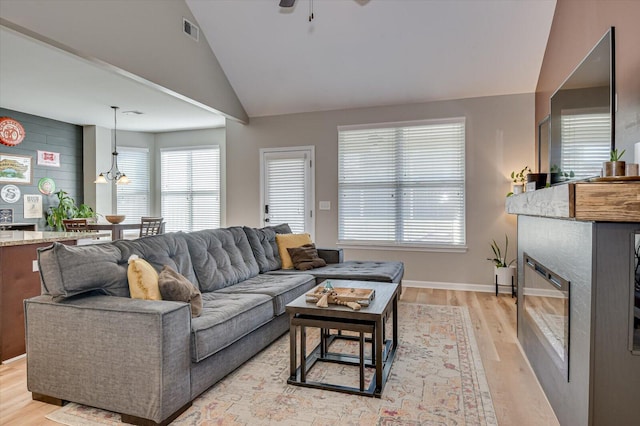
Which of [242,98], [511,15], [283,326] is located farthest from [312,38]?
[283,326]

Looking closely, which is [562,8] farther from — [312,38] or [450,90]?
[312,38]

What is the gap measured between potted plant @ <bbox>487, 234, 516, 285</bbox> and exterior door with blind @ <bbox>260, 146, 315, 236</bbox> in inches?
105

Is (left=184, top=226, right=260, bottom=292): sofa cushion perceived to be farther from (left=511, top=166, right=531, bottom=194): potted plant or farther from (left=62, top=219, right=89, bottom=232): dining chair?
(left=511, top=166, right=531, bottom=194): potted plant

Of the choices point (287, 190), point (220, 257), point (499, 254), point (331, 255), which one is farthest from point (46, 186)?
point (499, 254)

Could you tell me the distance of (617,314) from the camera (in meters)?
1.48

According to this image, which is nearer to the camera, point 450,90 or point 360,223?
point 450,90

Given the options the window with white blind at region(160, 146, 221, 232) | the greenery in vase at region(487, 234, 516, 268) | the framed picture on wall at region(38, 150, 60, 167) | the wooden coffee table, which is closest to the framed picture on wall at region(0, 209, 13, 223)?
the framed picture on wall at region(38, 150, 60, 167)

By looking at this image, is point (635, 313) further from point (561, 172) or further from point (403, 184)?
point (403, 184)

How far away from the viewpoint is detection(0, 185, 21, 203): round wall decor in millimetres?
6098

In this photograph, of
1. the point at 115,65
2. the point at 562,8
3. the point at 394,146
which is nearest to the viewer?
the point at 115,65

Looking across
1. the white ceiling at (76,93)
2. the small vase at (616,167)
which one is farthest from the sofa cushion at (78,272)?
the small vase at (616,167)

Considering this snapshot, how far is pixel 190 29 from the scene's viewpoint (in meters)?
4.80

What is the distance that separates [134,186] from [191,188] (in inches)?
48.8

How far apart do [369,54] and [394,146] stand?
4.41 ft
